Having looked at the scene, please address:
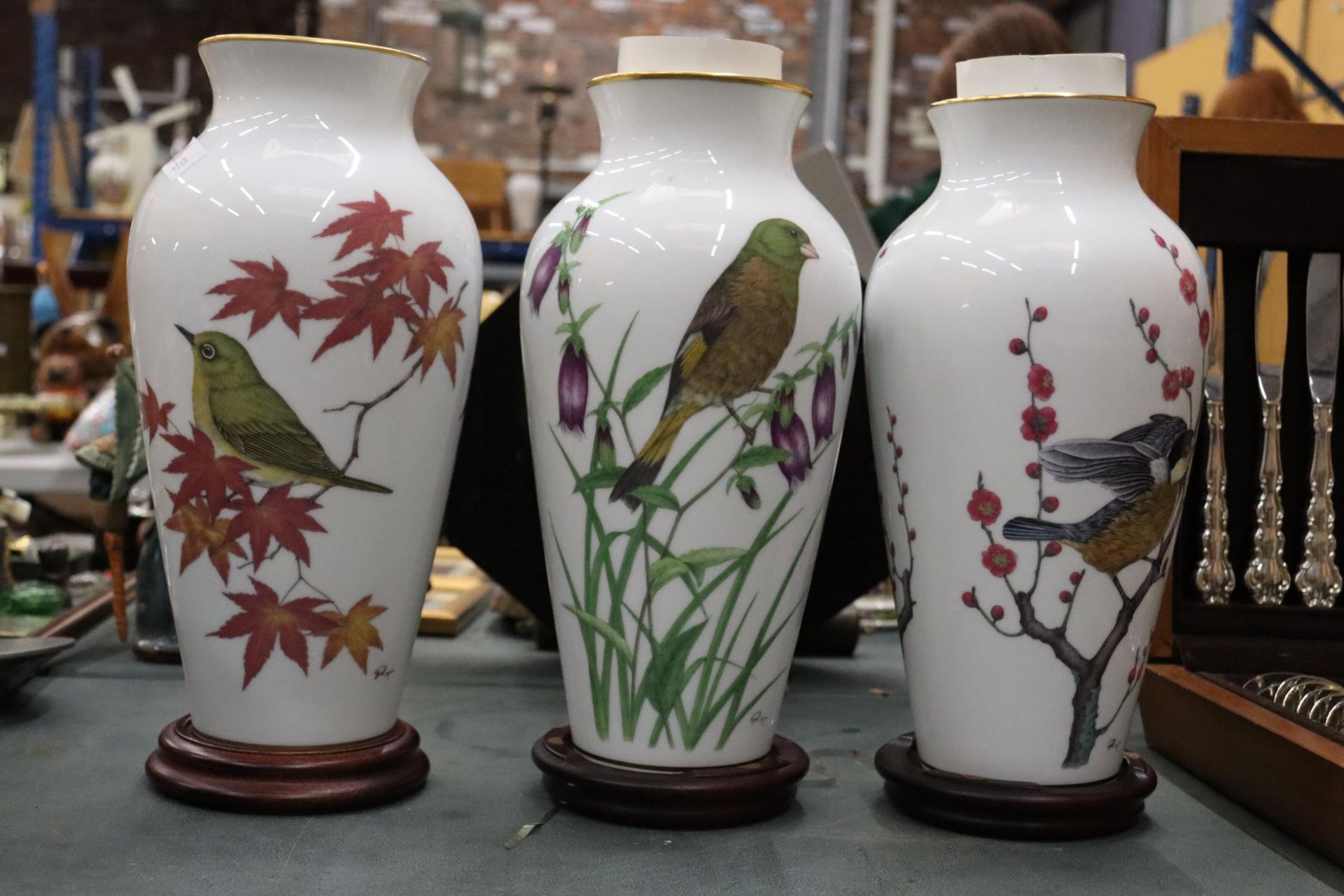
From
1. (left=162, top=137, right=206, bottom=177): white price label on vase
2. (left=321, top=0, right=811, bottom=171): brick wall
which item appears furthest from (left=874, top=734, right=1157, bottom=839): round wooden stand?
(left=321, top=0, right=811, bottom=171): brick wall

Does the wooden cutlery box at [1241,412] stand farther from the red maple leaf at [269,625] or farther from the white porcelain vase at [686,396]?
the red maple leaf at [269,625]

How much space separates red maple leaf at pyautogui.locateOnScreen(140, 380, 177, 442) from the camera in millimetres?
807

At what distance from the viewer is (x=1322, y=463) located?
104 centimetres

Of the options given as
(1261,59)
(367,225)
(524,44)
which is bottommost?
(367,225)

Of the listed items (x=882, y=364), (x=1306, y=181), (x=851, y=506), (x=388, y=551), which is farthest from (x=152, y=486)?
(x=1306, y=181)

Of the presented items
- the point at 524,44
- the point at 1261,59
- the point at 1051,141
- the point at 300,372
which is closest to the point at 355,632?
the point at 300,372

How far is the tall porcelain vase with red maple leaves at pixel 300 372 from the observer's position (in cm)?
77

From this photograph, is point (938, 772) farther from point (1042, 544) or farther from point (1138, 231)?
point (1138, 231)

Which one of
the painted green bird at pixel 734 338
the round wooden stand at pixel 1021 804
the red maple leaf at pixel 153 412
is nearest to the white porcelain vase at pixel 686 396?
the painted green bird at pixel 734 338

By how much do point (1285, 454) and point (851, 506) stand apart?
358 mm

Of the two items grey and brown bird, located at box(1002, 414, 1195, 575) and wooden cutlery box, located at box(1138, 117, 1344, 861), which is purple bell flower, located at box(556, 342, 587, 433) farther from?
wooden cutlery box, located at box(1138, 117, 1344, 861)

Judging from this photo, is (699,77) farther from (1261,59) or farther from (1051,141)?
(1261,59)

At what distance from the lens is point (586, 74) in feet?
16.7

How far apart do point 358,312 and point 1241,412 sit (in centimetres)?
74
